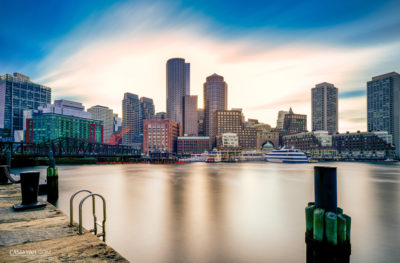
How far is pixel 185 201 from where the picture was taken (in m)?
33.7

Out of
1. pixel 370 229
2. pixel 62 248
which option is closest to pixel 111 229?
pixel 62 248

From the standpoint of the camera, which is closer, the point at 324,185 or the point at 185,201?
the point at 324,185

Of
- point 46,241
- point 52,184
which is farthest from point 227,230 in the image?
point 52,184

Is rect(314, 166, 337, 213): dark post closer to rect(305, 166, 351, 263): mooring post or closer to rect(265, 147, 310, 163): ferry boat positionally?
rect(305, 166, 351, 263): mooring post

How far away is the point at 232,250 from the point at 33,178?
1289 centimetres

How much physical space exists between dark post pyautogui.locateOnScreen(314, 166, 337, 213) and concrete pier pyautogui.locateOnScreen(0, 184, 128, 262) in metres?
6.82

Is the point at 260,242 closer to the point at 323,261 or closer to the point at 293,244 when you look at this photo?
the point at 293,244

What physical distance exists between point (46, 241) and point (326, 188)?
9848mm

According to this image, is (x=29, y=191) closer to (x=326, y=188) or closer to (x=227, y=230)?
(x=326, y=188)

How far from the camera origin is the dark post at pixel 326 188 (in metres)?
8.23

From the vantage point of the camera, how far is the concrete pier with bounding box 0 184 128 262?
675cm

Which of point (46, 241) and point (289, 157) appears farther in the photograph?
point (289, 157)

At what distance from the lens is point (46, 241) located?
8.00 metres

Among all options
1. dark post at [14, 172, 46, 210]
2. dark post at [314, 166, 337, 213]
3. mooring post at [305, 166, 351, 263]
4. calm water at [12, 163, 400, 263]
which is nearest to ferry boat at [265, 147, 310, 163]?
calm water at [12, 163, 400, 263]
